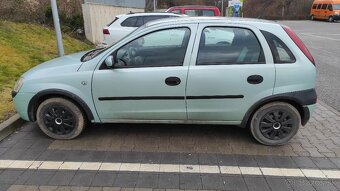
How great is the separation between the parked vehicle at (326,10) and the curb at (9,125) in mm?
36361

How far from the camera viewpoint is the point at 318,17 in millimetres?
38125

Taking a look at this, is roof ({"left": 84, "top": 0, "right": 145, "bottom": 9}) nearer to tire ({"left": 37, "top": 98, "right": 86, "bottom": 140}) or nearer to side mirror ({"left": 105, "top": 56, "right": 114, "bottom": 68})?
tire ({"left": 37, "top": 98, "right": 86, "bottom": 140})

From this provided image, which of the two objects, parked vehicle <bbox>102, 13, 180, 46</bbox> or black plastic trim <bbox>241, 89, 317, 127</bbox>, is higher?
parked vehicle <bbox>102, 13, 180, 46</bbox>

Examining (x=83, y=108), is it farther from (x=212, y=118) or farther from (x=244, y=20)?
(x=244, y=20)

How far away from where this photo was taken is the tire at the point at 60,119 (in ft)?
14.0

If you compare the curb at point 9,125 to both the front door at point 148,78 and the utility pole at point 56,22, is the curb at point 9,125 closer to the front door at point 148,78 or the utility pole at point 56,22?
the front door at point 148,78

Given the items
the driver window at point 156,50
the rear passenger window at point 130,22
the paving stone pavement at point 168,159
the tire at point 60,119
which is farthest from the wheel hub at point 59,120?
the rear passenger window at point 130,22

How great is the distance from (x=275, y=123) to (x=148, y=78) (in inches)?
67.5

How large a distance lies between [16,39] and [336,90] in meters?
8.58

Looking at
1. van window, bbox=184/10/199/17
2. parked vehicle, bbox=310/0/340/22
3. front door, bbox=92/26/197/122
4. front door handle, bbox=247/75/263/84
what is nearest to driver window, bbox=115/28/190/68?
front door, bbox=92/26/197/122

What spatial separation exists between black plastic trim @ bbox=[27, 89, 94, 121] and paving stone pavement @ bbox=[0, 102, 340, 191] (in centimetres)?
37

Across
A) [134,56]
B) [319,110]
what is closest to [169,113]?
[134,56]

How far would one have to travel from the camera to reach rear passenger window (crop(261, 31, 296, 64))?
398 cm

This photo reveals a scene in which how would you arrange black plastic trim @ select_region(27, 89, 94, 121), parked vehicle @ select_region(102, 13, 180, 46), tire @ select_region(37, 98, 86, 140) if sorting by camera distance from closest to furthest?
black plastic trim @ select_region(27, 89, 94, 121)
tire @ select_region(37, 98, 86, 140)
parked vehicle @ select_region(102, 13, 180, 46)
